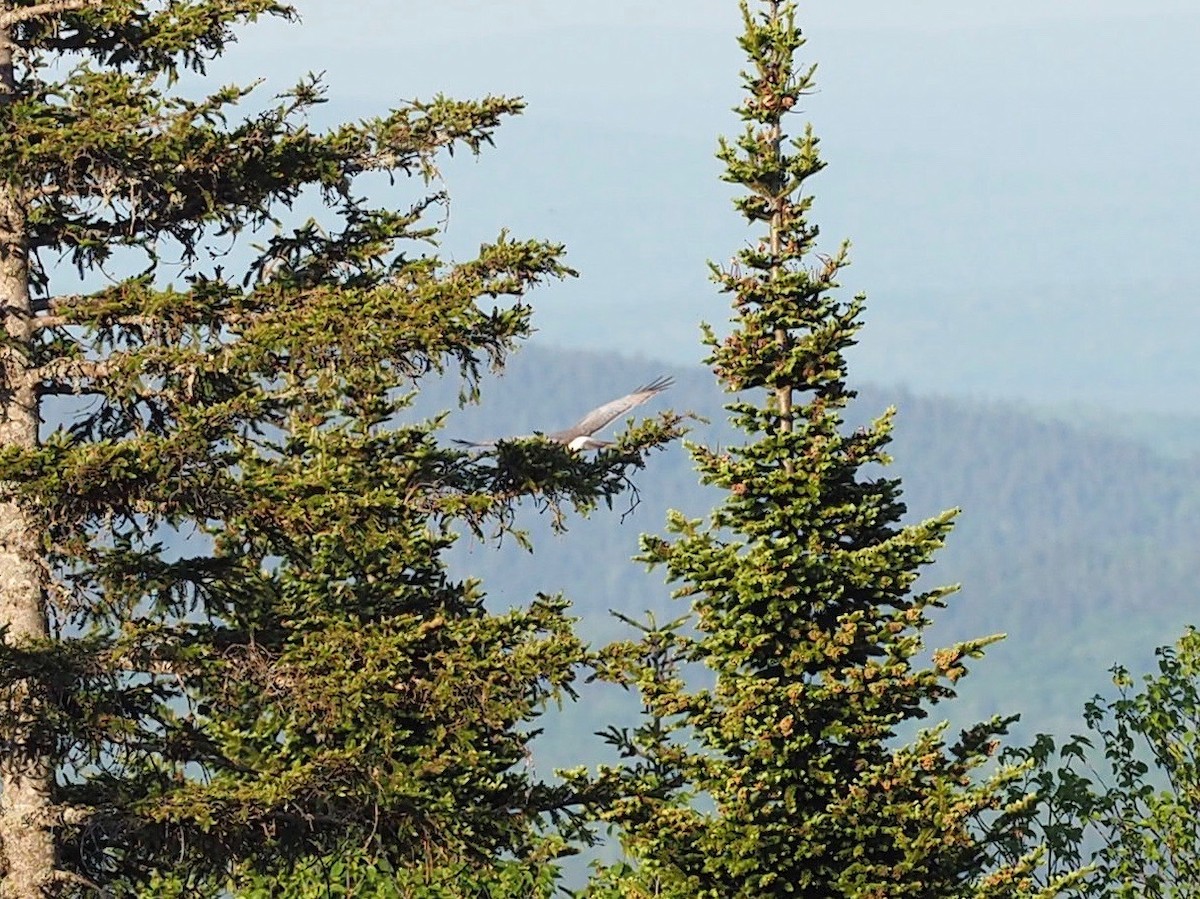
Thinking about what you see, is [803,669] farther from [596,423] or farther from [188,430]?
[188,430]

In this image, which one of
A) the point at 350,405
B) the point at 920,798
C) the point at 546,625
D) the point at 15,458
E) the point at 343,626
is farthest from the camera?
the point at 350,405

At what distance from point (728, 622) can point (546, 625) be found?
272cm

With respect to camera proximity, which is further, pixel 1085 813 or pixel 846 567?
pixel 1085 813

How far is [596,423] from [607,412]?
355mm

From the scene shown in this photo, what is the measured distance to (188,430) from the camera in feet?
45.3

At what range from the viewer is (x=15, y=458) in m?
13.8

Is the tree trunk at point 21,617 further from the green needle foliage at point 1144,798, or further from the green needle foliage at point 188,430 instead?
the green needle foliage at point 1144,798

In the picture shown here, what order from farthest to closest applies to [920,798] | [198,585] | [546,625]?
1. [546,625]
2. [920,798]
3. [198,585]

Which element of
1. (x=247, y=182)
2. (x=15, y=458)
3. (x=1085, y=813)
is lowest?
(x=1085, y=813)

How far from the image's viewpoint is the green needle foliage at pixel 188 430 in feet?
47.2

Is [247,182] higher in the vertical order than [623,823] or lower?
higher

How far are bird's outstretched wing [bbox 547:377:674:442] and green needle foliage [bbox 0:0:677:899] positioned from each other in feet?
7.32

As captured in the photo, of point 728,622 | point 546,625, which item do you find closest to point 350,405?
point 546,625

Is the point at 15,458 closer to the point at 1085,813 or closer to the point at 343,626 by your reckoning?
the point at 343,626
